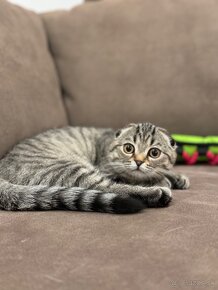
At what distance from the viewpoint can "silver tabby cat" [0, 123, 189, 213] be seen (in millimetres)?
1075

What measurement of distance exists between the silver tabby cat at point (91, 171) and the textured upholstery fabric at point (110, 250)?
5 cm

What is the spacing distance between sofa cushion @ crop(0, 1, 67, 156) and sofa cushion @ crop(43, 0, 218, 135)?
0.13m

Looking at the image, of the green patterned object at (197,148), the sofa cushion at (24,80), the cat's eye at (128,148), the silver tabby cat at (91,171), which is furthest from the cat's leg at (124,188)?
the green patterned object at (197,148)

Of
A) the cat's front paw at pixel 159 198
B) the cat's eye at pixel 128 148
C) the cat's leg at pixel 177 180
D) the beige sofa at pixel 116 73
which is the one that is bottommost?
the cat's leg at pixel 177 180

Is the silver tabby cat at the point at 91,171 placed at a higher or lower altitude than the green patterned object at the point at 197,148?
higher

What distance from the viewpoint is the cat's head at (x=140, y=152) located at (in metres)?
1.45

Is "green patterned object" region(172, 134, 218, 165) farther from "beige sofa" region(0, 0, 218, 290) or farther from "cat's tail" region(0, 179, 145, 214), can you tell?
"cat's tail" region(0, 179, 145, 214)

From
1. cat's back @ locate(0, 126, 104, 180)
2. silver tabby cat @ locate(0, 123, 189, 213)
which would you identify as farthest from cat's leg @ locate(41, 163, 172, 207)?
cat's back @ locate(0, 126, 104, 180)

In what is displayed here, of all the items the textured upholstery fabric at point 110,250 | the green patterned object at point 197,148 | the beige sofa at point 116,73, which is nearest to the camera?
the textured upholstery fabric at point 110,250

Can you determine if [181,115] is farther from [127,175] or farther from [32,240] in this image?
[32,240]

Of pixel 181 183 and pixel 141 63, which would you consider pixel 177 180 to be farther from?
pixel 141 63

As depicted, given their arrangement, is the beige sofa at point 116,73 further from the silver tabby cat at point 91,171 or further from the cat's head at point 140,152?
the cat's head at point 140,152

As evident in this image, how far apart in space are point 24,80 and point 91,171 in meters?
0.55

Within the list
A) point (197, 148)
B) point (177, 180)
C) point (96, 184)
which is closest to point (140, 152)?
point (177, 180)
